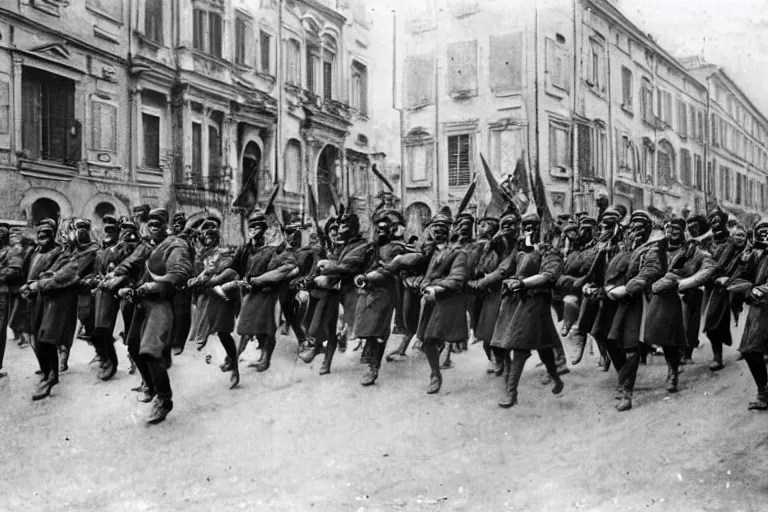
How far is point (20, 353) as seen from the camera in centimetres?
875

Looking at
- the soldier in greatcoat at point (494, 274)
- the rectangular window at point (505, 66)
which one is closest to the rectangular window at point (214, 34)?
the rectangular window at point (505, 66)

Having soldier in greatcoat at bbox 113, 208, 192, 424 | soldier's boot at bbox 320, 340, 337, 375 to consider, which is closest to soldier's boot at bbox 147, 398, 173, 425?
soldier in greatcoat at bbox 113, 208, 192, 424

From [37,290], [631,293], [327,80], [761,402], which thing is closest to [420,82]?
[327,80]

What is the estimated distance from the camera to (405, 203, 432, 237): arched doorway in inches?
372

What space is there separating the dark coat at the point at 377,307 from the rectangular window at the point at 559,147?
3.11 m

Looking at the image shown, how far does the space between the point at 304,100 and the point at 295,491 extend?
589cm

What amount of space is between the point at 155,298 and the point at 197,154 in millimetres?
3920

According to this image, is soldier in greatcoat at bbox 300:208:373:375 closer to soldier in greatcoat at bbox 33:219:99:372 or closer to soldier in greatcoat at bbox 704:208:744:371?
soldier in greatcoat at bbox 33:219:99:372

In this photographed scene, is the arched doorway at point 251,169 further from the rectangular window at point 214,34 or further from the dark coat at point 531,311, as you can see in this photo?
the dark coat at point 531,311

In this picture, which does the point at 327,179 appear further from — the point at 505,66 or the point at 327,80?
the point at 505,66

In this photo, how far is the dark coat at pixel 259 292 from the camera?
7308 mm

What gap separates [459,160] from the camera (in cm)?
943

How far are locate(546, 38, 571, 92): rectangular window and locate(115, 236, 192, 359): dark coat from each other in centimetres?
509

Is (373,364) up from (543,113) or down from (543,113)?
down
